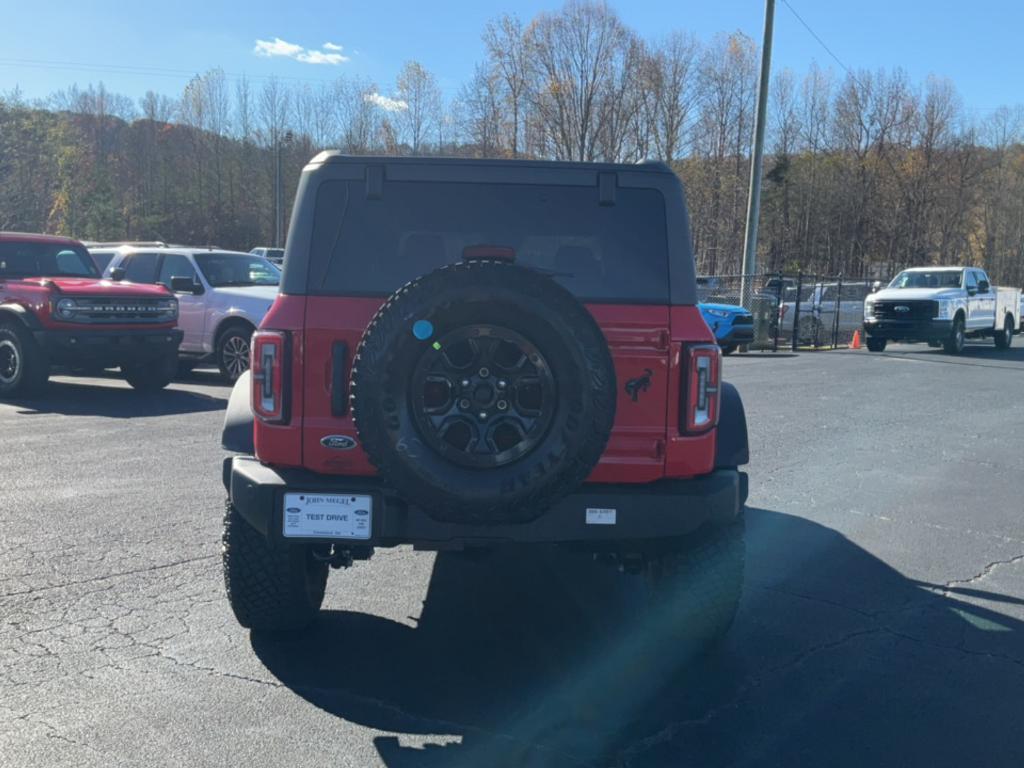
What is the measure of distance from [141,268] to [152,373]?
2610mm

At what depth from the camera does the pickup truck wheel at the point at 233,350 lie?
1352cm

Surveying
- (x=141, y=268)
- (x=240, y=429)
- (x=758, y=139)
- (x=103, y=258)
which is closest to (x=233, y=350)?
(x=141, y=268)

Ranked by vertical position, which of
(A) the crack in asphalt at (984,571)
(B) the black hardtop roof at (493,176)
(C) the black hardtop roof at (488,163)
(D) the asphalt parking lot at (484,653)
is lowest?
(D) the asphalt parking lot at (484,653)

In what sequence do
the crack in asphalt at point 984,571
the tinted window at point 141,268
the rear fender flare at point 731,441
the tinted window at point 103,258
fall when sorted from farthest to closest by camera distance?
the tinted window at point 103,258
the tinted window at point 141,268
the crack in asphalt at point 984,571
the rear fender flare at point 731,441

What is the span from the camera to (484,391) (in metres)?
3.62

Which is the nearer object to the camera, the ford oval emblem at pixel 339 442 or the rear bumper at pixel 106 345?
the ford oval emblem at pixel 339 442

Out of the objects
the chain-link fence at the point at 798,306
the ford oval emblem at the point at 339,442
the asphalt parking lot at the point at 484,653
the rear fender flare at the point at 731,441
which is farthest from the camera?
the chain-link fence at the point at 798,306

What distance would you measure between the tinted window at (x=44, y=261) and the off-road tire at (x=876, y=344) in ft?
57.0

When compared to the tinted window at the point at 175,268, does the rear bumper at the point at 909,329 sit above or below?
below

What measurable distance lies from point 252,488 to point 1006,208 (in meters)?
76.3

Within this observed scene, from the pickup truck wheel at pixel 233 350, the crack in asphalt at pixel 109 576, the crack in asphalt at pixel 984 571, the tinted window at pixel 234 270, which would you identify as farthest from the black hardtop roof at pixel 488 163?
the tinted window at pixel 234 270

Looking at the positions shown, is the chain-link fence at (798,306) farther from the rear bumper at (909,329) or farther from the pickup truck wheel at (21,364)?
the pickup truck wheel at (21,364)

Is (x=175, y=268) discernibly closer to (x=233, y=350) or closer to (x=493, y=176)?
(x=233, y=350)

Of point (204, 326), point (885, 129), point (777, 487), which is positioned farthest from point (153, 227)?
Result: point (777, 487)
